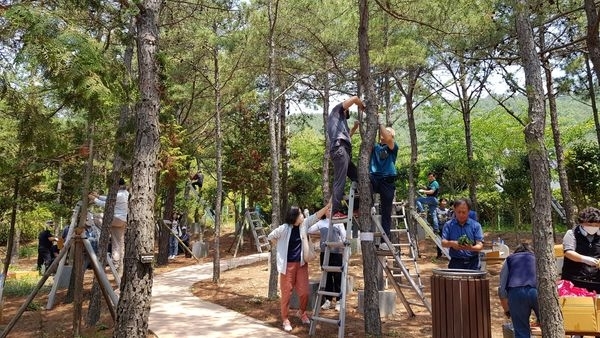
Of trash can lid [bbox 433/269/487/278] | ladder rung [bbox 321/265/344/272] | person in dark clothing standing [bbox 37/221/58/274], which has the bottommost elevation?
person in dark clothing standing [bbox 37/221/58/274]

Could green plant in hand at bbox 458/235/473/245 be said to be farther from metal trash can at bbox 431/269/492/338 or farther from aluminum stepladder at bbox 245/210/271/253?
aluminum stepladder at bbox 245/210/271/253

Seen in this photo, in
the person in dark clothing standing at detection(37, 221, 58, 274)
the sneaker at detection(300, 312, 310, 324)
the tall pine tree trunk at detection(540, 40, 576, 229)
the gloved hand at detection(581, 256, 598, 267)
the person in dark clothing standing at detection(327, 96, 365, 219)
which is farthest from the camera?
the person in dark clothing standing at detection(37, 221, 58, 274)

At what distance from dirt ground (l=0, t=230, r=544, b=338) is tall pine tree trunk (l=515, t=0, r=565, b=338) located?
2044 mm

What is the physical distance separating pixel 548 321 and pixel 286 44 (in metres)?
10.3

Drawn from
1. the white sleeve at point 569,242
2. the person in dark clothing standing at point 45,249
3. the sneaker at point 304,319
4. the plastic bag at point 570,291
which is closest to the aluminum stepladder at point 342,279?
the sneaker at point 304,319

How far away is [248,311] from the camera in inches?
279

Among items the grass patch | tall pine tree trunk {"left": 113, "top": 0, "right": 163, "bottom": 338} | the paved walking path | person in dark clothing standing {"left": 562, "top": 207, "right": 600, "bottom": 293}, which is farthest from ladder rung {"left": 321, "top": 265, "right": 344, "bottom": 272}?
the grass patch

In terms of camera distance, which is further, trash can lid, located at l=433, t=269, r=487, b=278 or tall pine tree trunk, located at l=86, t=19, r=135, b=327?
tall pine tree trunk, located at l=86, t=19, r=135, b=327

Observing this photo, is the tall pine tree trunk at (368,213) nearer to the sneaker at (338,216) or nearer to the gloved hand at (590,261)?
the sneaker at (338,216)

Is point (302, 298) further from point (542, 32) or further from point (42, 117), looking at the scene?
point (542, 32)

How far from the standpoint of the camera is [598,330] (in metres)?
4.21

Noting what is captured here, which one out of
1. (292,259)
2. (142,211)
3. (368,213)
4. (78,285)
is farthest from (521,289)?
(78,285)

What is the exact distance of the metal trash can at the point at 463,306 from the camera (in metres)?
4.26

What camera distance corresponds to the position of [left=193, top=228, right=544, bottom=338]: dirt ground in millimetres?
5918
